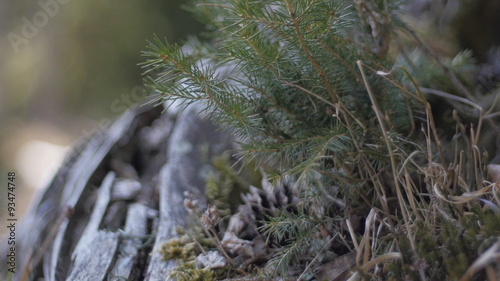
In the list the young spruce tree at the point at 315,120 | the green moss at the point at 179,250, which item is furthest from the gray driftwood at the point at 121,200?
the young spruce tree at the point at 315,120

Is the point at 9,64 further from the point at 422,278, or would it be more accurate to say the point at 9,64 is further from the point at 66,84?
the point at 422,278

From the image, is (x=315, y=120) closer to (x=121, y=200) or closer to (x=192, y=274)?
(x=192, y=274)

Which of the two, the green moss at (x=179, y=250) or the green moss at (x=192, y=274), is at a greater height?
the green moss at (x=179, y=250)

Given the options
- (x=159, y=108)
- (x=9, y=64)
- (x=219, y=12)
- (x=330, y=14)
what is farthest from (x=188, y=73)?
(x=9, y=64)

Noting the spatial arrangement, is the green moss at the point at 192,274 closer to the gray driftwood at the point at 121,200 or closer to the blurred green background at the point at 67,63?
the gray driftwood at the point at 121,200

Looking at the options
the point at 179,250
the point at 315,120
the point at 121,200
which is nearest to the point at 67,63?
the point at 121,200

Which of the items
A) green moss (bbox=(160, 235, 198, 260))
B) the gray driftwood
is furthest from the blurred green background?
green moss (bbox=(160, 235, 198, 260))
